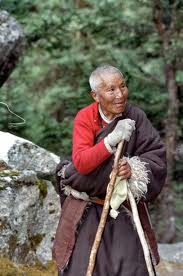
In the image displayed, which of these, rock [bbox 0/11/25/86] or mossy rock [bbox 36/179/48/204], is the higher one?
rock [bbox 0/11/25/86]

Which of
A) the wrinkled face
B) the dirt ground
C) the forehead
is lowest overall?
the dirt ground

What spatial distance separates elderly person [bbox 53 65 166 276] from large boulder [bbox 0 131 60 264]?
1.38 metres

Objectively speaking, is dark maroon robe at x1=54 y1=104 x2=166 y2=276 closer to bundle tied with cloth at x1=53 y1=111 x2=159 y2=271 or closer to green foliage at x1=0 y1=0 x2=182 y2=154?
bundle tied with cloth at x1=53 y1=111 x2=159 y2=271

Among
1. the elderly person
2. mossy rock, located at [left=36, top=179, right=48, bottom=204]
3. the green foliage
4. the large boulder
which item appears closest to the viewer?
the elderly person

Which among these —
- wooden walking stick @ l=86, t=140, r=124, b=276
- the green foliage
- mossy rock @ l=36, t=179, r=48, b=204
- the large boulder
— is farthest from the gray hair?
the green foliage

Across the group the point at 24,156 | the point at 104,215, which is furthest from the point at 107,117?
the point at 24,156

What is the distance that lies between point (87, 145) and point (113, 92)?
0.36 meters

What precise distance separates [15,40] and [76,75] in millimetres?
2253

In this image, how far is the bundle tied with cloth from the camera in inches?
147

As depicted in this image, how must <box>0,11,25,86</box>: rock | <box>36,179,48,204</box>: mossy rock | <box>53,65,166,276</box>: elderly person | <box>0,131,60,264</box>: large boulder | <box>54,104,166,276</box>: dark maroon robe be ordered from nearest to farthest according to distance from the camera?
<box>53,65,166,276</box>: elderly person, <box>54,104,166,276</box>: dark maroon robe, <box>0,131,60,264</box>: large boulder, <box>36,179,48,204</box>: mossy rock, <box>0,11,25,86</box>: rock

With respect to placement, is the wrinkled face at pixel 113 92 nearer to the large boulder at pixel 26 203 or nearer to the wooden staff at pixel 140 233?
the wooden staff at pixel 140 233

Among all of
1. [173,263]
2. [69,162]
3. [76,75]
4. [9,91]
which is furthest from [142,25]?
[69,162]

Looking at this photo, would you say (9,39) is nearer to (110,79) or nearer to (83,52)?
(83,52)

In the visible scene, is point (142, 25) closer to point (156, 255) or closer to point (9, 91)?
point (9, 91)
